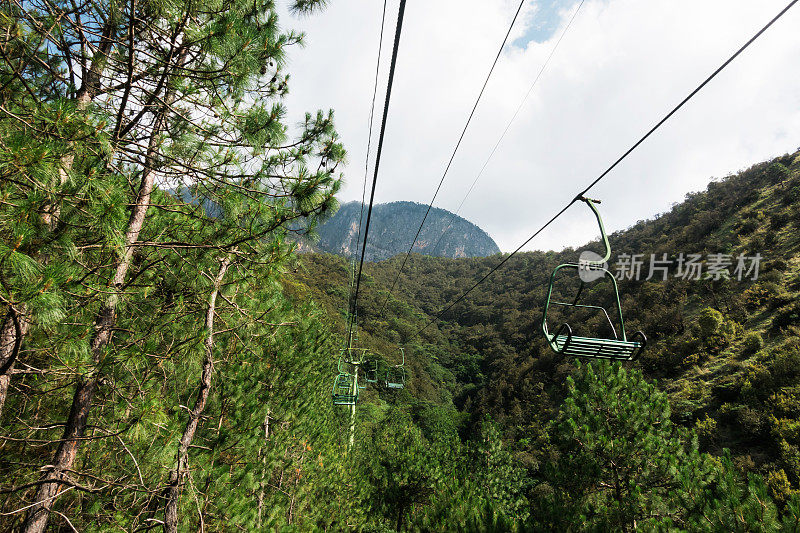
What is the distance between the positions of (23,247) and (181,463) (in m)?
2.07

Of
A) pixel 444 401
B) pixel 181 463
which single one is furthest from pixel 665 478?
pixel 444 401

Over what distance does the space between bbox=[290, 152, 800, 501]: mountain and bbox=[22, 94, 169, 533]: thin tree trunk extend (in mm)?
2468

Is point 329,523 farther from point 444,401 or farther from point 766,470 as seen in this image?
point 444,401

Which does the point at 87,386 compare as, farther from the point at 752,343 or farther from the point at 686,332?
the point at 686,332

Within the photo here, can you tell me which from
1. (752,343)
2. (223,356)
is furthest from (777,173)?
(223,356)

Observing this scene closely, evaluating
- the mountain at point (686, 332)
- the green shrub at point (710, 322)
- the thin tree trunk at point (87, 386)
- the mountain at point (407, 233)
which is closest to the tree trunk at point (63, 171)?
the thin tree trunk at point (87, 386)

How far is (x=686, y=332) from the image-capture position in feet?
78.3

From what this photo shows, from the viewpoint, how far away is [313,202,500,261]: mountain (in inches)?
6521

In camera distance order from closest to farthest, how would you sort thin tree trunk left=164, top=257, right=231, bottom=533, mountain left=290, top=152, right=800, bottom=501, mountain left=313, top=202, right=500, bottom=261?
thin tree trunk left=164, top=257, right=231, bottom=533, mountain left=290, top=152, right=800, bottom=501, mountain left=313, top=202, right=500, bottom=261

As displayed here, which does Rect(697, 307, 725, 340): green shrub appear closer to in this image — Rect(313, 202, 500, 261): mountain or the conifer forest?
the conifer forest

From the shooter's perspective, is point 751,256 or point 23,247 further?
point 751,256

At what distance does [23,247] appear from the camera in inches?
74.9

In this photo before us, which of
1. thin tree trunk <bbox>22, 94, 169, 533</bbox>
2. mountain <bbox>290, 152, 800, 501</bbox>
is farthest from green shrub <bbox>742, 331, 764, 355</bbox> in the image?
thin tree trunk <bbox>22, 94, 169, 533</bbox>
